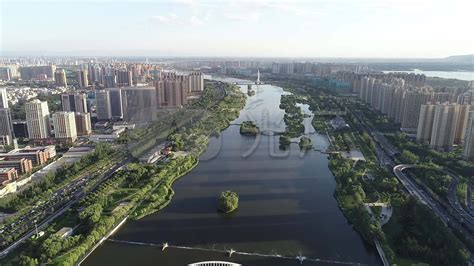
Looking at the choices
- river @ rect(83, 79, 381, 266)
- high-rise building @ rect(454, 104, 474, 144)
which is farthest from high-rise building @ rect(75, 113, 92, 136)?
high-rise building @ rect(454, 104, 474, 144)

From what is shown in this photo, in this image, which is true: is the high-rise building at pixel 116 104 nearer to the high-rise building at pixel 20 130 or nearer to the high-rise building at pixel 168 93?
the high-rise building at pixel 168 93

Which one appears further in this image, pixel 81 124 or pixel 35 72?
pixel 35 72

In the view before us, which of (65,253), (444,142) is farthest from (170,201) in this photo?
(444,142)

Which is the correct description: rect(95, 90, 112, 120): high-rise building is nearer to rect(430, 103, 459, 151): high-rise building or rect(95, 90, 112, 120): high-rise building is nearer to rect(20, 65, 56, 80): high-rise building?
rect(430, 103, 459, 151): high-rise building

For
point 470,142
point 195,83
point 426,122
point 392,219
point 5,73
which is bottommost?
point 392,219

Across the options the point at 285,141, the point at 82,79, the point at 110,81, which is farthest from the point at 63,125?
the point at 82,79

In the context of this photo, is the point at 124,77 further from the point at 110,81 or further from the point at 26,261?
the point at 26,261

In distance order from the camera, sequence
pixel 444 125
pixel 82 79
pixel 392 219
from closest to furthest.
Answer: pixel 392 219 < pixel 444 125 < pixel 82 79
